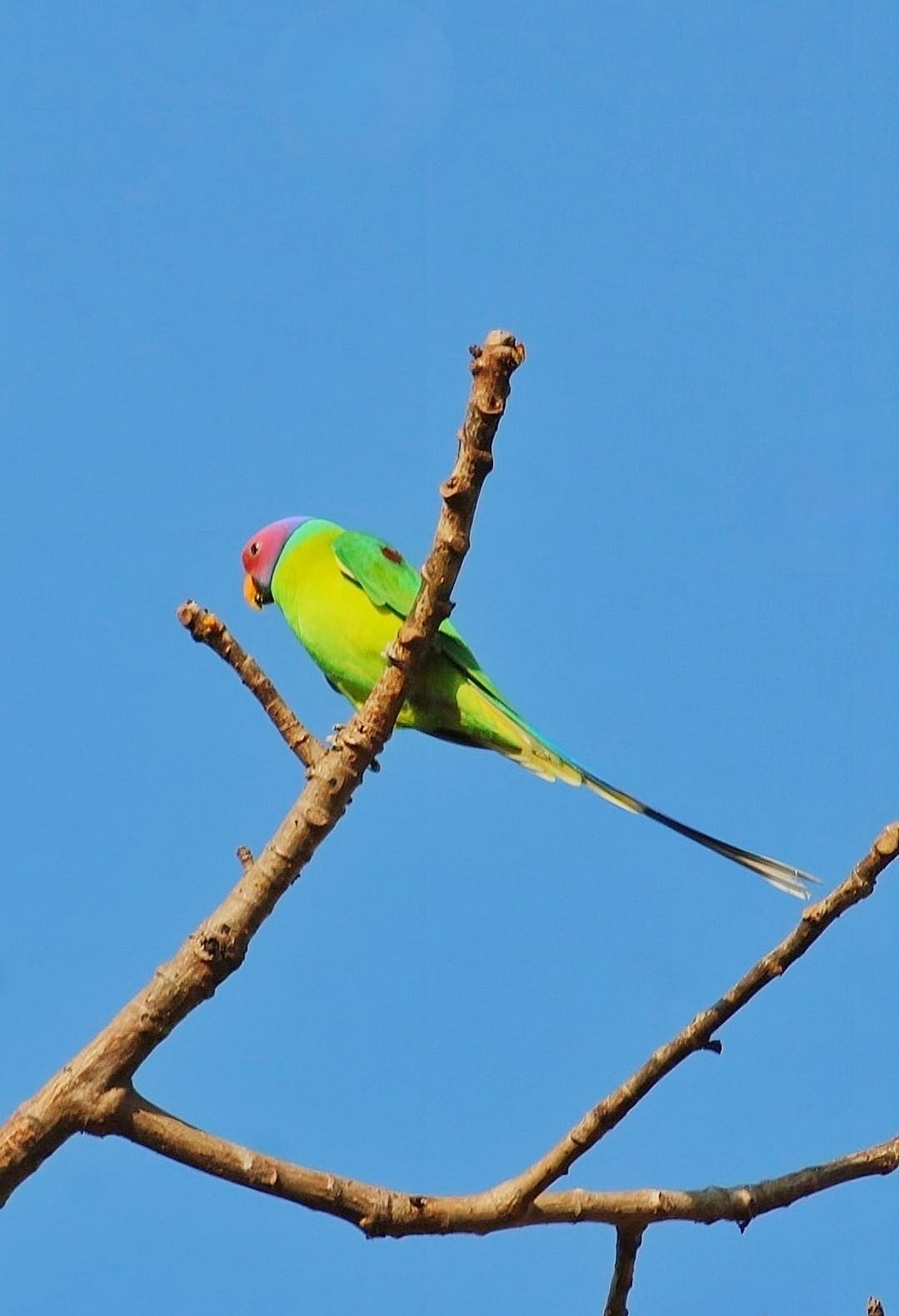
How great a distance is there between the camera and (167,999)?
3.34m

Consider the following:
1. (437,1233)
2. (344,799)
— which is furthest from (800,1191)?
(344,799)

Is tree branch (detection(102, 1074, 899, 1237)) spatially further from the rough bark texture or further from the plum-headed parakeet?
the plum-headed parakeet

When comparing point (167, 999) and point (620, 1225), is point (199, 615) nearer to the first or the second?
point (167, 999)

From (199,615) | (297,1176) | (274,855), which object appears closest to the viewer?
(297,1176)

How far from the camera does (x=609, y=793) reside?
17.0ft

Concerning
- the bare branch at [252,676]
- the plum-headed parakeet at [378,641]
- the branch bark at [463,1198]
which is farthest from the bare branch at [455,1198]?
the plum-headed parakeet at [378,641]

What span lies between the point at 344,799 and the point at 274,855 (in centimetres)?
25

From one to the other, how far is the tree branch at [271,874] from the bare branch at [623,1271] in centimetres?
119

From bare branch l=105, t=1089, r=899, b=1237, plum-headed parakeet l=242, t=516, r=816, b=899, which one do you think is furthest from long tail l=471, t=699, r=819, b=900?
bare branch l=105, t=1089, r=899, b=1237

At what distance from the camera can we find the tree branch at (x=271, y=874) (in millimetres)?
3230

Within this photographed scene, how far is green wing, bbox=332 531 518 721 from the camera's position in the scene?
5.69 metres

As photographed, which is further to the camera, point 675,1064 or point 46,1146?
point 46,1146

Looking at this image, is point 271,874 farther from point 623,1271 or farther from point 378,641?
point 378,641

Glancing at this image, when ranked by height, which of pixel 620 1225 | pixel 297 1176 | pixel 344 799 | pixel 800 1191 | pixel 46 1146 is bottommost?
pixel 46 1146
